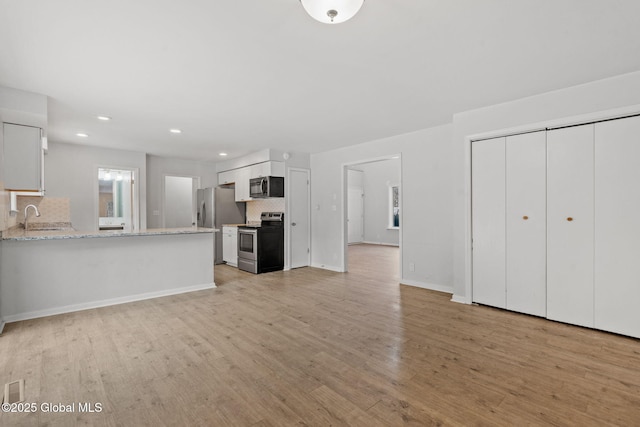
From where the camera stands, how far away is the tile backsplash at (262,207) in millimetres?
6168

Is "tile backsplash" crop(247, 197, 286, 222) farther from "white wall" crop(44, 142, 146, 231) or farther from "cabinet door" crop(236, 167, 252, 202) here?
"white wall" crop(44, 142, 146, 231)

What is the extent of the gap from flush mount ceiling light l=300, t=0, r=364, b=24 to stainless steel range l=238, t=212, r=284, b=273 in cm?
434

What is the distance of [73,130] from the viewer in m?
4.68

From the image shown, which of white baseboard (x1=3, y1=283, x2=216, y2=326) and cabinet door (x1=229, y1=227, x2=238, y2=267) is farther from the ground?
cabinet door (x1=229, y1=227, x2=238, y2=267)

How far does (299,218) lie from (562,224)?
14.2 ft

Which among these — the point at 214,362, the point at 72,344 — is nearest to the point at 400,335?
the point at 214,362

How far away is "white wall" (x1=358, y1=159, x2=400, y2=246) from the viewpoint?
401 inches

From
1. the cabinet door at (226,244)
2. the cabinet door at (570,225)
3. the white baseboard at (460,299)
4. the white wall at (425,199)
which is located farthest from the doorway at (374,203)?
the cabinet door at (570,225)

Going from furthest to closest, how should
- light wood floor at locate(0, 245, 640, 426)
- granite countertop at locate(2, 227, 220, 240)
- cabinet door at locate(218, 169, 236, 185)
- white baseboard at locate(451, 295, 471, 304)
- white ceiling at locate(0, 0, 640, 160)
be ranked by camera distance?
cabinet door at locate(218, 169, 236, 185) → white baseboard at locate(451, 295, 471, 304) → granite countertop at locate(2, 227, 220, 240) → white ceiling at locate(0, 0, 640, 160) → light wood floor at locate(0, 245, 640, 426)

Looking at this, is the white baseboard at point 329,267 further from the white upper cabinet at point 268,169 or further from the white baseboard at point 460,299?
the white baseboard at point 460,299

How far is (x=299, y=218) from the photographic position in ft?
20.5

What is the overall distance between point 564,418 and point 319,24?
283 centimetres

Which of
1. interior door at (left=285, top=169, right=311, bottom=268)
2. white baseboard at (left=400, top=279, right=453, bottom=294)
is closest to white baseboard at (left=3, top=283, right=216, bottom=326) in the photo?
interior door at (left=285, top=169, right=311, bottom=268)

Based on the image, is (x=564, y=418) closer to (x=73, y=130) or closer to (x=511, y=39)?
(x=511, y=39)
